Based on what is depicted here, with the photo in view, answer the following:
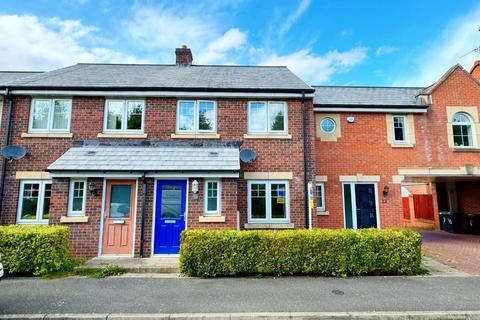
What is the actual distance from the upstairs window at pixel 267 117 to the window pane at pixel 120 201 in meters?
4.90

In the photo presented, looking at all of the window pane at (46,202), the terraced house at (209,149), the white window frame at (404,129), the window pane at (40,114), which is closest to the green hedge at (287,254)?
the terraced house at (209,149)

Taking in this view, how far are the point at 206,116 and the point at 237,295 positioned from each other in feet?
22.0

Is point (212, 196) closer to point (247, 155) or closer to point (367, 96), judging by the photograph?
point (247, 155)

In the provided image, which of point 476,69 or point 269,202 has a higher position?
→ point 476,69

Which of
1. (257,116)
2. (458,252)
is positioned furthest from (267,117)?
(458,252)

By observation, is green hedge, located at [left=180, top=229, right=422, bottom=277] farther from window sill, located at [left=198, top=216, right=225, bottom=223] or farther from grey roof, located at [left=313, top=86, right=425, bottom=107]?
grey roof, located at [left=313, top=86, right=425, bottom=107]

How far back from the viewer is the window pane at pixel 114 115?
10297 mm

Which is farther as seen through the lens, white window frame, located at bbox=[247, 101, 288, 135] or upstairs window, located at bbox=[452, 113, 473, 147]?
upstairs window, located at bbox=[452, 113, 473, 147]

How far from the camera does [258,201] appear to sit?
396 inches

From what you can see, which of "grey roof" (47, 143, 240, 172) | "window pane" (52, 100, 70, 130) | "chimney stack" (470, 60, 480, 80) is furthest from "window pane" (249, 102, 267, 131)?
"chimney stack" (470, 60, 480, 80)

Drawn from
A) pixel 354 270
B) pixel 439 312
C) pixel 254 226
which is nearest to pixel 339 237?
Answer: pixel 354 270

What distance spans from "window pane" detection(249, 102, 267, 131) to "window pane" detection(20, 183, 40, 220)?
8.05m

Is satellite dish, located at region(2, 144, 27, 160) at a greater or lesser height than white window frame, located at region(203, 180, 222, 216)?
greater

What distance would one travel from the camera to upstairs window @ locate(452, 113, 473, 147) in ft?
40.7
